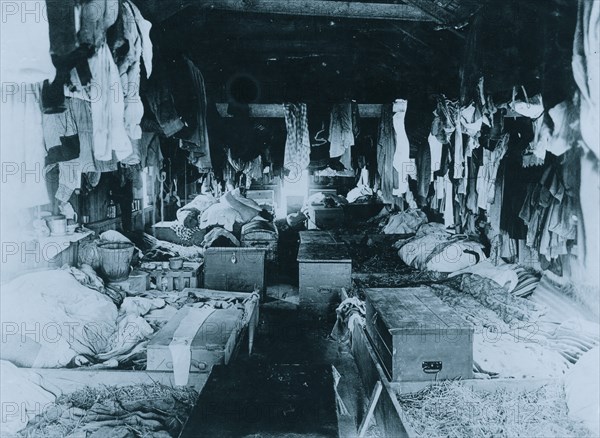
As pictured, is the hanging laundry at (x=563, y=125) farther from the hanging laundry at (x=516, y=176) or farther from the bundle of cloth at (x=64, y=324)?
the bundle of cloth at (x=64, y=324)

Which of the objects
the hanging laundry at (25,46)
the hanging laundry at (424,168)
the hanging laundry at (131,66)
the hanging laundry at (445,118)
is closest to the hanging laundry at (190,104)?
the hanging laundry at (131,66)

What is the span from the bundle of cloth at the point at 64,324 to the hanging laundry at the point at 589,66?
13.7 feet

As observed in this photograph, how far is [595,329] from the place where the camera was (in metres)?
4.71

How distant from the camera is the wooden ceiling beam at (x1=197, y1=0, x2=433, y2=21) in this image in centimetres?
481

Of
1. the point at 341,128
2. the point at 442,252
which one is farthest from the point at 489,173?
the point at 341,128

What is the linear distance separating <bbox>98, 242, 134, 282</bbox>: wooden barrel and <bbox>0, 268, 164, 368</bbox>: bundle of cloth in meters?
0.92

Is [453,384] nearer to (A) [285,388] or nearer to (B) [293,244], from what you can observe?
(A) [285,388]

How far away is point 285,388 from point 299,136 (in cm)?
494

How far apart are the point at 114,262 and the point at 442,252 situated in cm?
509

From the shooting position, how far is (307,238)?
8977 millimetres

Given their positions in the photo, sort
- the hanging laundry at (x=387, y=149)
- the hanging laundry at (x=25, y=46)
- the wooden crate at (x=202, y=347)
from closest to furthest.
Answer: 1. the hanging laundry at (x=25, y=46)
2. the wooden crate at (x=202, y=347)
3. the hanging laundry at (x=387, y=149)

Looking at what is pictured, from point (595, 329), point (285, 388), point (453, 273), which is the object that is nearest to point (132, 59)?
point (285, 388)

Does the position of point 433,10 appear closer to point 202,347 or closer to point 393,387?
point 393,387

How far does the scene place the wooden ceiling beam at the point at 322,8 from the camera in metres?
4.81
